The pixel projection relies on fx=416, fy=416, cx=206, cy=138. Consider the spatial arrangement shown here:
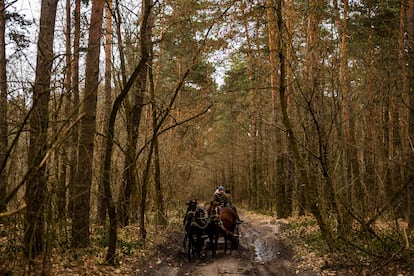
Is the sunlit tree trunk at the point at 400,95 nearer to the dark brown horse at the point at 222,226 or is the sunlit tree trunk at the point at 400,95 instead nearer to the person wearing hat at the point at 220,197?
the dark brown horse at the point at 222,226

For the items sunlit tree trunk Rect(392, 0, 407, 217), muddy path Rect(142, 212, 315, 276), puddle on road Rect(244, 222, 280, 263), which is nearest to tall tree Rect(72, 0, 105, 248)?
muddy path Rect(142, 212, 315, 276)

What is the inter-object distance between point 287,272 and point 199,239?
3106 mm

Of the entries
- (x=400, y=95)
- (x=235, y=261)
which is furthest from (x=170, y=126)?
(x=400, y=95)

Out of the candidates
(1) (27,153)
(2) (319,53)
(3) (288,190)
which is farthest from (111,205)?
(3) (288,190)

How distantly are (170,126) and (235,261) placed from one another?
A: 4674mm

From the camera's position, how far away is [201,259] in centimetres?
1175

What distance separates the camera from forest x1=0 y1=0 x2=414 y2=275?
6.36 m

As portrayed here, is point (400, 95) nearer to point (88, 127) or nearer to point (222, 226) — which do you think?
point (222, 226)

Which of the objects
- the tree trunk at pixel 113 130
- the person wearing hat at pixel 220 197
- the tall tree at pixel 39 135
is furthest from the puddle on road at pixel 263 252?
the tall tree at pixel 39 135

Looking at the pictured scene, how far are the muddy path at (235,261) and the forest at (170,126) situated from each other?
103 cm

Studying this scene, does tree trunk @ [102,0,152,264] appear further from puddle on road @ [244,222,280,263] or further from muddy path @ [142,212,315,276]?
puddle on road @ [244,222,280,263]

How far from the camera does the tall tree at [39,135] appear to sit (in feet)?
17.0

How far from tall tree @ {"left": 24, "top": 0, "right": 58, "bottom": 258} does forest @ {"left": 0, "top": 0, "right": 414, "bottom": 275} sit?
3cm

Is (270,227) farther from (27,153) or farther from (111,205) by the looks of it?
(27,153)
